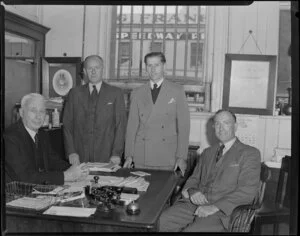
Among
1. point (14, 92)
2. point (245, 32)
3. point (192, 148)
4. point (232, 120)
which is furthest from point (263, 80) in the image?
point (14, 92)

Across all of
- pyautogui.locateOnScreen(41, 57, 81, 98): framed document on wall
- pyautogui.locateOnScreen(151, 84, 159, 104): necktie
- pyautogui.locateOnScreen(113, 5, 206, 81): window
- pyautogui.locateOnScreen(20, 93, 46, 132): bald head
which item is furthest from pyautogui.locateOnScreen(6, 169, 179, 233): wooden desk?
pyautogui.locateOnScreen(41, 57, 81, 98): framed document on wall

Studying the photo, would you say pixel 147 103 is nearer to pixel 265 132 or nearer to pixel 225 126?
pixel 225 126

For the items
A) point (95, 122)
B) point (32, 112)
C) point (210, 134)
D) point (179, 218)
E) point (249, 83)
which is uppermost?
point (249, 83)

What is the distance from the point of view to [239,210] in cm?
276

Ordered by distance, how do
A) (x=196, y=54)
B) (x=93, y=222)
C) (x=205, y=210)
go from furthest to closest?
(x=196, y=54)
(x=205, y=210)
(x=93, y=222)

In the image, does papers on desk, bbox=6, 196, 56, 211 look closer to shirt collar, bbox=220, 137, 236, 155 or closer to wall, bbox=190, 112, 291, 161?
shirt collar, bbox=220, 137, 236, 155

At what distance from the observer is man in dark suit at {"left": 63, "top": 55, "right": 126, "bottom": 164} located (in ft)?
12.6

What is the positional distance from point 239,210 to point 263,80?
9.25 feet

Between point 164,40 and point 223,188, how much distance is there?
9.87 ft

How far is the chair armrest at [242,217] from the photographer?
8.98ft

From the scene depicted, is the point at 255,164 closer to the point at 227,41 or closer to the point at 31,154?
the point at 31,154

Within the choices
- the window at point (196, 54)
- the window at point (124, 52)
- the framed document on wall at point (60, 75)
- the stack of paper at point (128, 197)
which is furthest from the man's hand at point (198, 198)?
the framed document on wall at point (60, 75)

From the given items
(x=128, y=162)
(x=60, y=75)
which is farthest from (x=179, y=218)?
(x=60, y=75)

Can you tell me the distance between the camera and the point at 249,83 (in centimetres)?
521
